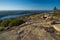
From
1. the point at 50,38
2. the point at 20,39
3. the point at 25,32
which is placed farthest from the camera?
the point at 25,32

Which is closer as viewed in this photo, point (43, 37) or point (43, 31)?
point (43, 37)

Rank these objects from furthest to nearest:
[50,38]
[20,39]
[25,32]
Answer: [25,32], [20,39], [50,38]

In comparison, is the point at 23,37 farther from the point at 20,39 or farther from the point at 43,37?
the point at 43,37

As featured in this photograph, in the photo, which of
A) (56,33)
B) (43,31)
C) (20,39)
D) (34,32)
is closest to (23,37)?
(20,39)

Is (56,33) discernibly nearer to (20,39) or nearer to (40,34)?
(40,34)

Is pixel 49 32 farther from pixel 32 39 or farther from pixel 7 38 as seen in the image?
pixel 7 38

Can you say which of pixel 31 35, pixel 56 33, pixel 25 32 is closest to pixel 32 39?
pixel 31 35

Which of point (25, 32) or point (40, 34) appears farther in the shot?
point (25, 32)
